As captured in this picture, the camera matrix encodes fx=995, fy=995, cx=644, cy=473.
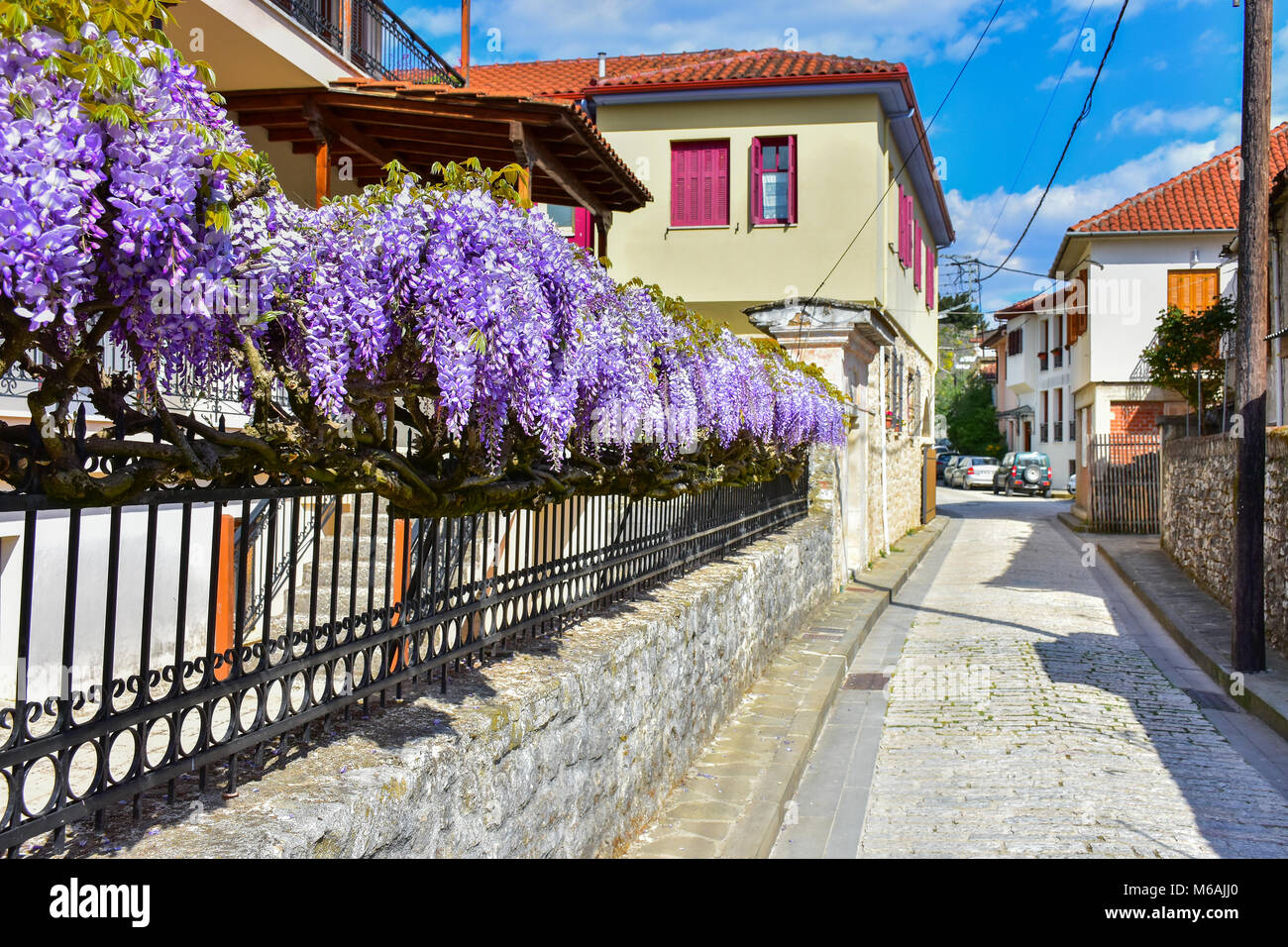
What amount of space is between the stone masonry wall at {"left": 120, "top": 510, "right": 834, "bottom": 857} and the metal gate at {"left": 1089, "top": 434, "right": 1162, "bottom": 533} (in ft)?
62.4

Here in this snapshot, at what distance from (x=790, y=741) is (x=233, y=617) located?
437 cm

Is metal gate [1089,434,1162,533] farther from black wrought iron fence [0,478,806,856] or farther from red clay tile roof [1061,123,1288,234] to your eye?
black wrought iron fence [0,478,806,856]

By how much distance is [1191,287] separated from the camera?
29.7 meters

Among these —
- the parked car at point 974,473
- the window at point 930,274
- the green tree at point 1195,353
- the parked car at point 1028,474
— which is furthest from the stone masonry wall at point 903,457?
the parked car at point 974,473

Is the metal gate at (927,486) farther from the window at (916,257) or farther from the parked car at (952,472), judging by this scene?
the parked car at (952,472)

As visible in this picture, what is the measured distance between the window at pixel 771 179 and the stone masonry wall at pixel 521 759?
13.2m

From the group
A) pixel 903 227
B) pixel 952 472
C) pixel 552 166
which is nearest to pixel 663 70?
pixel 903 227

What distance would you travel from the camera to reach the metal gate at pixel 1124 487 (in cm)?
2273

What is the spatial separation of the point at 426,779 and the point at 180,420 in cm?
125

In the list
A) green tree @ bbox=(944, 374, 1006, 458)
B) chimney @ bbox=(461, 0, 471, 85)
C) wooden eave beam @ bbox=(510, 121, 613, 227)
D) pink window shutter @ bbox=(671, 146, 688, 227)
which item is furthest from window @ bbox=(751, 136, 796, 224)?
green tree @ bbox=(944, 374, 1006, 458)

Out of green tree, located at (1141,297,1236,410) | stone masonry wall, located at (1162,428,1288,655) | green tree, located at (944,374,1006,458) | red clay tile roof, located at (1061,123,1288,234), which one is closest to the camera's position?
stone masonry wall, located at (1162,428,1288,655)

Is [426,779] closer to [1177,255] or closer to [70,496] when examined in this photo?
[70,496]

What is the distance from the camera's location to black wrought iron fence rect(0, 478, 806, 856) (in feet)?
7.27

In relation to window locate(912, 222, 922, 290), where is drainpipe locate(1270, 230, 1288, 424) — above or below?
below
